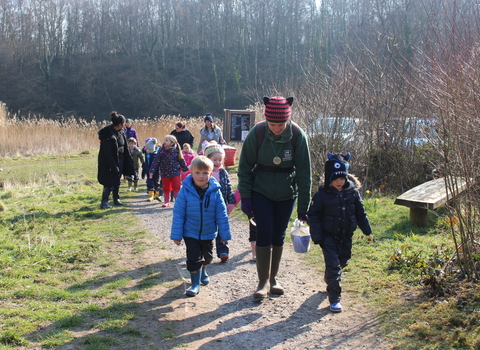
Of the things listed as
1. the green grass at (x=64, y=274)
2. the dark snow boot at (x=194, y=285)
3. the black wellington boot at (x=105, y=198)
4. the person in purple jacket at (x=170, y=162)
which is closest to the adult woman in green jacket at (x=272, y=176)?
the dark snow boot at (x=194, y=285)


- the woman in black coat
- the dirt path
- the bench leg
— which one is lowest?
the dirt path

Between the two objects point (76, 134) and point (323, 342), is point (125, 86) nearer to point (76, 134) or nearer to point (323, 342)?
point (76, 134)

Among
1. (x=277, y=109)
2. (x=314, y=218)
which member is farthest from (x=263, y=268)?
(x=277, y=109)

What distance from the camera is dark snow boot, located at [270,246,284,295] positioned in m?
4.65

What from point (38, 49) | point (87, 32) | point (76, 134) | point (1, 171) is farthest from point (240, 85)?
A: point (1, 171)

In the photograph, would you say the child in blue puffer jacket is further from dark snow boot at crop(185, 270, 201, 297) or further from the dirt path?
the dirt path

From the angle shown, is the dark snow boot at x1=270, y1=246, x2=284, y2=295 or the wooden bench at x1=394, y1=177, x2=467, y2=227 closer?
the dark snow boot at x1=270, y1=246, x2=284, y2=295

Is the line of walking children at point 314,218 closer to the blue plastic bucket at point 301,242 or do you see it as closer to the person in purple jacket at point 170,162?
the blue plastic bucket at point 301,242

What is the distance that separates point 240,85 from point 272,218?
51.5 meters

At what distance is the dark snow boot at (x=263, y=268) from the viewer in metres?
4.52

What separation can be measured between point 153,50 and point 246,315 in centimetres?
5836

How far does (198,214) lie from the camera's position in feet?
15.2

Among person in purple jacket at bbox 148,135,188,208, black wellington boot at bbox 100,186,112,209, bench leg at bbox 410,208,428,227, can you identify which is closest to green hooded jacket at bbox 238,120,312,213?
bench leg at bbox 410,208,428,227

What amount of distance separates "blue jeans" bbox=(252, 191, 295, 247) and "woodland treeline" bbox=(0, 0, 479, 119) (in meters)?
39.3
